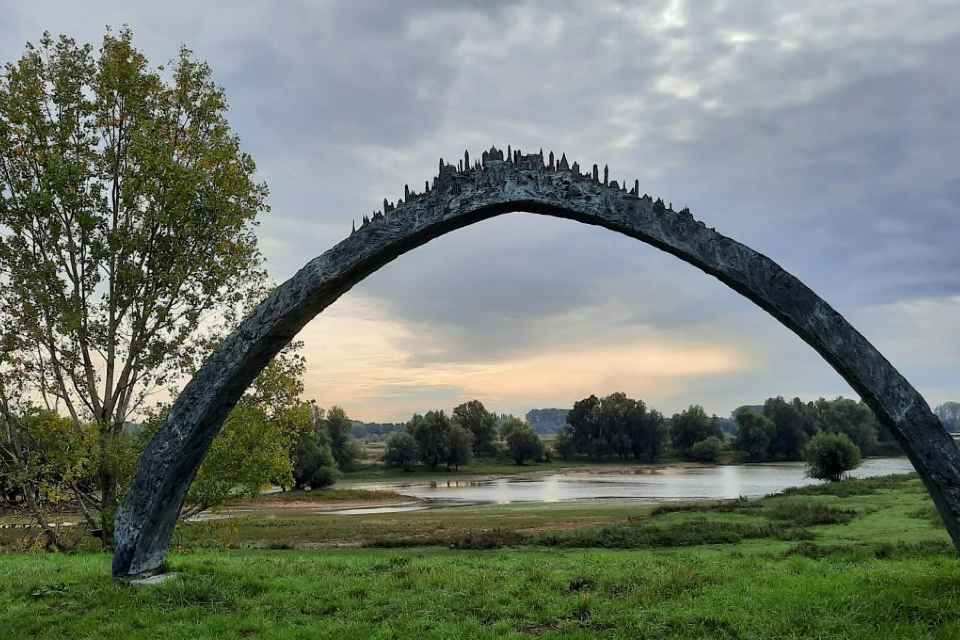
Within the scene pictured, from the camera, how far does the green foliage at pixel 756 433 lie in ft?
286

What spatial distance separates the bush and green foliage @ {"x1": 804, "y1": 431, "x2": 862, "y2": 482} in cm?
4659

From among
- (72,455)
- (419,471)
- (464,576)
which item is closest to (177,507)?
(464,576)

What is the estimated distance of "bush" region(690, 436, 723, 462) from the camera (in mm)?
89850

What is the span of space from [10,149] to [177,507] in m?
10.5

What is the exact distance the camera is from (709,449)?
90062mm

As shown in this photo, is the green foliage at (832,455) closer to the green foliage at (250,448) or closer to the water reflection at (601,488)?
the water reflection at (601,488)

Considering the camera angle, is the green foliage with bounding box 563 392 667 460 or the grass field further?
the green foliage with bounding box 563 392 667 460

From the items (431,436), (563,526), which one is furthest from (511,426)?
(563,526)

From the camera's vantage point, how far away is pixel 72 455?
47.1 feet

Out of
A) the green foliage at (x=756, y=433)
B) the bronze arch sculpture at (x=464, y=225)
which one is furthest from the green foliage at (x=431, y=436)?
the bronze arch sculpture at (x=464, y=225)

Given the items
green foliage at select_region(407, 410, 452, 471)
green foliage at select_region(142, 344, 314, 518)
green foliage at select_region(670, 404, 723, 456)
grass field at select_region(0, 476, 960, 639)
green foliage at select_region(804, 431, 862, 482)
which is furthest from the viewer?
green foliage at select_region(670, 404, 723, 456)

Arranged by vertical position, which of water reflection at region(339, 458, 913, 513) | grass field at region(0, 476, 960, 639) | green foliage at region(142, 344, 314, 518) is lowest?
water reflection at region(339, 458, 913, 513)

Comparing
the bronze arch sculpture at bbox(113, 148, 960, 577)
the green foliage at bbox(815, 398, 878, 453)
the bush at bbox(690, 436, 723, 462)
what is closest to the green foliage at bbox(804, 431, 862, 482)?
the green foliage at bbox(815, 398, 878, 453)

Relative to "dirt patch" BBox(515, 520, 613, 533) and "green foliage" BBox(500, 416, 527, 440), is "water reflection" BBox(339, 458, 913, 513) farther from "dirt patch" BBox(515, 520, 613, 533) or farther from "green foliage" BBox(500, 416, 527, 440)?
"green foliage" BBox(500, 416, 527, 440)
